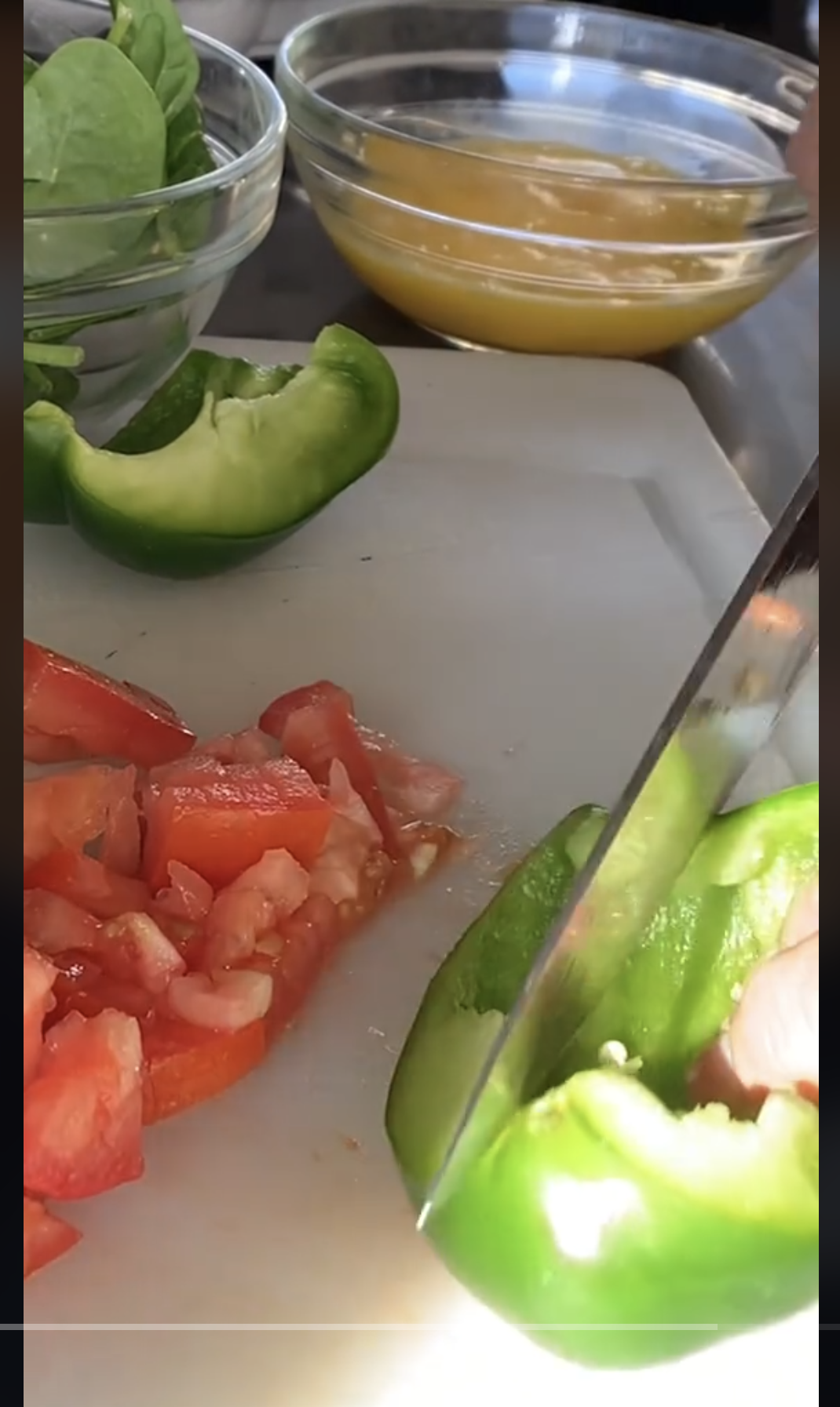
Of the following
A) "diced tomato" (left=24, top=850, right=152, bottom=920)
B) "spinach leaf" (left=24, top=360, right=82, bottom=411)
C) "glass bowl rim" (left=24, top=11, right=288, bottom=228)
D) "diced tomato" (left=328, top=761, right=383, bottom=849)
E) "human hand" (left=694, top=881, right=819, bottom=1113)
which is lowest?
"diced tomato" (left=24, top=850, right=152, bottom=920)

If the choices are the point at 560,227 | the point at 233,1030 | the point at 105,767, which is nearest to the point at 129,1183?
the point at 233,1030

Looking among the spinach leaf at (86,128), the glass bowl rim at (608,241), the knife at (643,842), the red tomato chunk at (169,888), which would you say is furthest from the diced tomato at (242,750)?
the glass bowl rim at (608,241)

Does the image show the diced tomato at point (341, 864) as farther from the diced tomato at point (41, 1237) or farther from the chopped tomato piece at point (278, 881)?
the diced tomato at point (41, 1237)

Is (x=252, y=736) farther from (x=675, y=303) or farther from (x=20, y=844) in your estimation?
(x=675, y=303)

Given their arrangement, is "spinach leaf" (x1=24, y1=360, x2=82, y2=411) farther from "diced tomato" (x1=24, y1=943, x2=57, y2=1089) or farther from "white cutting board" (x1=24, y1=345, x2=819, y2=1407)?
"diced tomato" (x1=24, y1=943, x2=57, y2=1089)

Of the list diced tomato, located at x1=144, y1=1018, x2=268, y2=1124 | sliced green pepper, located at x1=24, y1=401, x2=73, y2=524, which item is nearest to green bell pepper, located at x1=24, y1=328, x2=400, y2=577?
sliced green pepper, located at x1=24, y1=401, x2=73, y2=524
